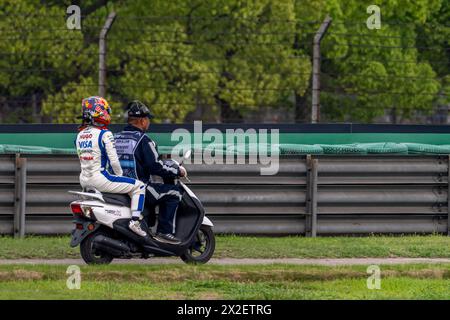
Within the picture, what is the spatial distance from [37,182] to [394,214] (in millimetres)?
4404

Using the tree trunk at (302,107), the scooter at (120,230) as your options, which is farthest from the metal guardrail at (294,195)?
the tree trunk at (302,107)

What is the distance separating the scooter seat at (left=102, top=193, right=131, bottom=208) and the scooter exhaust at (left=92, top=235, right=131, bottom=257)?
A: 0.36 meters

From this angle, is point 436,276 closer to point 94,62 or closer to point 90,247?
point 90,247

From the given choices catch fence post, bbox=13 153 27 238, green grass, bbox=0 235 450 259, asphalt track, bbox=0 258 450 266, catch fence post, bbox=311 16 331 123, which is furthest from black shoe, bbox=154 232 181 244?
catch fence post, bbox=311 16 331 123

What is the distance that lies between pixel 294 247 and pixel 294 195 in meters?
1.35

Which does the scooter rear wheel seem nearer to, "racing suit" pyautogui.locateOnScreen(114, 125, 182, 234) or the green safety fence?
"racing suit" pyautogui.locateOnScreen(114, 125, 182, 234)

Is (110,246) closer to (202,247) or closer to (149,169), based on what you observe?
(149,169)

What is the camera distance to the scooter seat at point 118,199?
38.3 ft

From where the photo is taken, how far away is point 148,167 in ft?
38.8

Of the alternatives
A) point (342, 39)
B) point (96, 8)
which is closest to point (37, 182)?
point (96, 8)

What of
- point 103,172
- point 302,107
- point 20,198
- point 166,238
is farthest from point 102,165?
point 302,107

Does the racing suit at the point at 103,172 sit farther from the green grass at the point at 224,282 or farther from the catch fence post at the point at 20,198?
the catch fence post at the point at 20,198

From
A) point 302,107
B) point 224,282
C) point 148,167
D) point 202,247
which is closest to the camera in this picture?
point 224,282

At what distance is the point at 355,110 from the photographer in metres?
39.4
